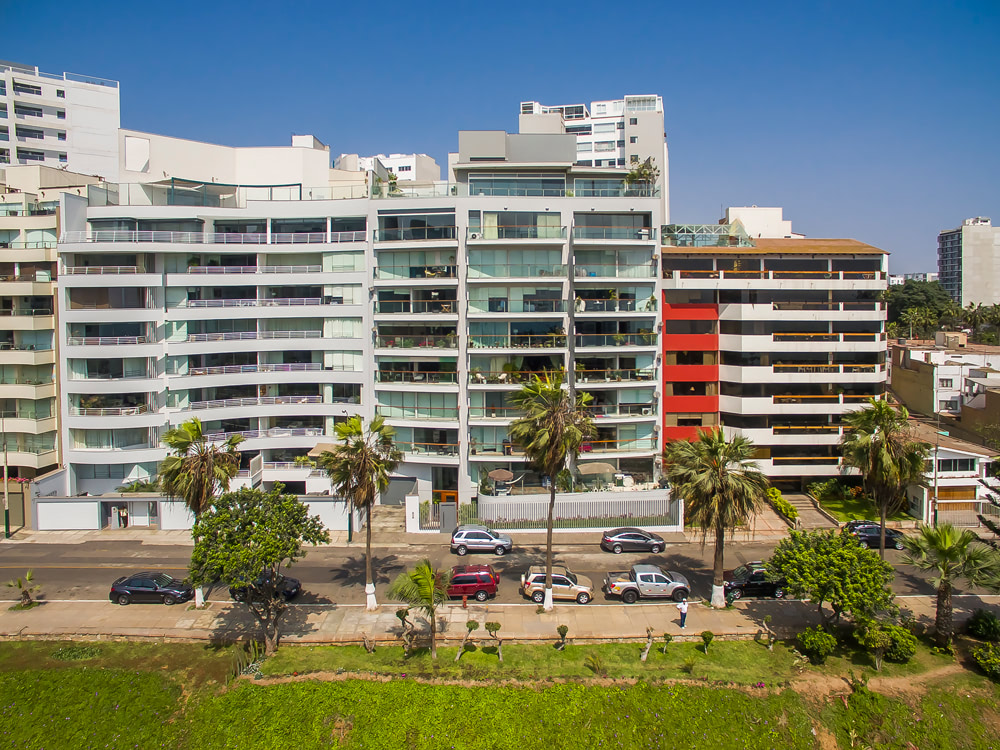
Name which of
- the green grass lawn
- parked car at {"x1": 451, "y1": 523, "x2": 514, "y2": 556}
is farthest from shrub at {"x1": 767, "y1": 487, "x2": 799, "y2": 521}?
parked car at {"x1": 451, "y1": 523, "x2": 514, "y2": 556}

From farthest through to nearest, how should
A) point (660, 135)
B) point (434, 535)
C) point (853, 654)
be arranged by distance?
point (660, 135)
point (434, 535)
point (853, 654)

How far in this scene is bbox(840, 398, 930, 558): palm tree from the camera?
123 ft

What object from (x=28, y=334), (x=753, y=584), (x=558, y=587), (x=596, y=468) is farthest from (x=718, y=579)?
(x=28, y=334)

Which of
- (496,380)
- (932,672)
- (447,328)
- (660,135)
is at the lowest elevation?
(932,672)

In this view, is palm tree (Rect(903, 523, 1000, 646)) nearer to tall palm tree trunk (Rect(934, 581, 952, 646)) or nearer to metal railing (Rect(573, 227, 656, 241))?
tall palm tree trunk (Rect(934, 581, 952, 646))

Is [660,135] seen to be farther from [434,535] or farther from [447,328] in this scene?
[434,535]

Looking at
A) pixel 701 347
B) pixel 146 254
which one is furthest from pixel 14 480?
pixel 701 347

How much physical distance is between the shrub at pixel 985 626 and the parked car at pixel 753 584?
28.7 feet

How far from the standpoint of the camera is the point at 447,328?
52.0 metres

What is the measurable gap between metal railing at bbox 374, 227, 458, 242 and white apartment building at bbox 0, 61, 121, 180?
42.3 metres

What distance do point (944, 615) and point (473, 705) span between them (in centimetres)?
2299

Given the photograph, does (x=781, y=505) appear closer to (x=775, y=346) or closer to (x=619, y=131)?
(x=775, y=346)

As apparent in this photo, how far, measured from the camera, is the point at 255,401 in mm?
52812

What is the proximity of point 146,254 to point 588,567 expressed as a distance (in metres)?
40.8
